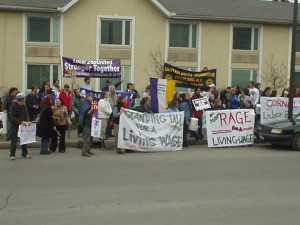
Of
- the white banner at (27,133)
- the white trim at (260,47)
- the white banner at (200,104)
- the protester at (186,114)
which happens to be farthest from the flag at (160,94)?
the white trim at (260,47)

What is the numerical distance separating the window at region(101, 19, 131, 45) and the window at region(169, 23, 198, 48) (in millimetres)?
2593

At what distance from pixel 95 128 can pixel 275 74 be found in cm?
1824

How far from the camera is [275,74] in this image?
29.4 meters

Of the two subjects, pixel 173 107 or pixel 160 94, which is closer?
pixel 173 107

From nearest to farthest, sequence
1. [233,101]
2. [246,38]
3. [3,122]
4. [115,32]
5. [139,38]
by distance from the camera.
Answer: [3,122]
[233,101]
[115,32]
[139,38]
[246,38]

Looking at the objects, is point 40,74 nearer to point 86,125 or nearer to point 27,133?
point 86,125

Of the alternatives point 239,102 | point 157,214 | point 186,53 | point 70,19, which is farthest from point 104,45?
point 157,214

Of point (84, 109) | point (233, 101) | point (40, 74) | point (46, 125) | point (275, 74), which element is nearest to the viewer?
point (46, 125)

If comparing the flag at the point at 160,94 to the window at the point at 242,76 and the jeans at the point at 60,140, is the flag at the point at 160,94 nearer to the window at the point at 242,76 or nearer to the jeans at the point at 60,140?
the jeans at the point at 60,140

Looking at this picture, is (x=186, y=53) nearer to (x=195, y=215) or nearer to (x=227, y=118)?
(x=227, y=118)

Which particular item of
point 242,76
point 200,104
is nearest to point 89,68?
point 200,104

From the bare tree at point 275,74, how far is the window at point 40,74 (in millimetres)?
12689

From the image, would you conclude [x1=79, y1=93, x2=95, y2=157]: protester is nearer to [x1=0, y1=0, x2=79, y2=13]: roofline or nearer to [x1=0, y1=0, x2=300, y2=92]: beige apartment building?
[x1=0, y1=0, x2=300, y2=92]: beige apartment building

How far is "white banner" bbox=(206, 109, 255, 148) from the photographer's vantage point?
15.4 metres
